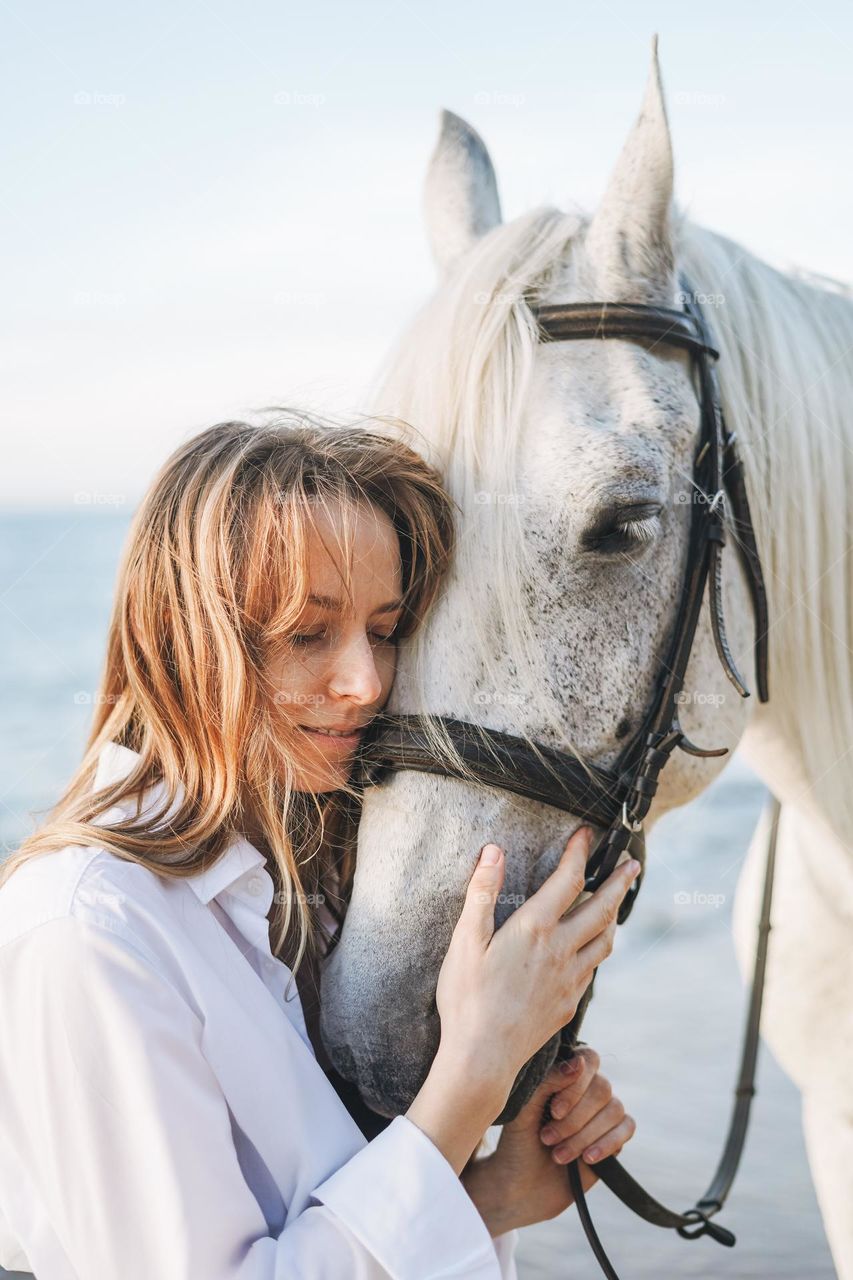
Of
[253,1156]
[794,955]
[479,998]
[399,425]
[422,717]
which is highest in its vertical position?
[399,425]

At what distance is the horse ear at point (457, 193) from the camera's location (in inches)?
70.4

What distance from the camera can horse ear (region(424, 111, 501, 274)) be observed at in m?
1.79

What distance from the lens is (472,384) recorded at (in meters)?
1.34

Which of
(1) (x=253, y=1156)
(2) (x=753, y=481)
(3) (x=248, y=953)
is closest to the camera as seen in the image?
(1) (x=253, y=1156)

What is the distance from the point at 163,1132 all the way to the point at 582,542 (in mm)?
781

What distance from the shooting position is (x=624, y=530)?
1.30 meters

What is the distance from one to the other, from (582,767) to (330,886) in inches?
15.4

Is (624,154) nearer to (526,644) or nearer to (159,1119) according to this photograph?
(526,644)

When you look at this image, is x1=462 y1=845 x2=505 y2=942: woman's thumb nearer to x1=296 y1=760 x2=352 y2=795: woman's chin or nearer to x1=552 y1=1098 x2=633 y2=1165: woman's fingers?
x1=296 y1=760 x2=352 y2=795: woman's chin

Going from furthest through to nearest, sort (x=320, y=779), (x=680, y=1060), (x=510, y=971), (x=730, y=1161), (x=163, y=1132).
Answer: (x=680, y=1060), (x=730, y=1161), (x=320, y=779), (x=510, y=971), (x=163, y=1132)

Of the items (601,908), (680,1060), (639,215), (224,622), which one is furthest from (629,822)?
(680,1060)

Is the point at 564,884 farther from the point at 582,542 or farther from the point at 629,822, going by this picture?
the point at 582,542

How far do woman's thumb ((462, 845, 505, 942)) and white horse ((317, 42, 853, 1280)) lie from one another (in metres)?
0.03

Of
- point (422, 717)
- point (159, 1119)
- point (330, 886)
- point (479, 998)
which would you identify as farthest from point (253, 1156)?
point (422, 717)
